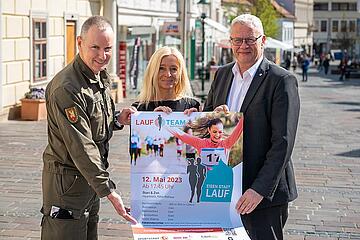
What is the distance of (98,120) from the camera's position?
3787mm

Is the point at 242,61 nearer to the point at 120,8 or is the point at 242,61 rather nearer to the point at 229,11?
the point at 120,8

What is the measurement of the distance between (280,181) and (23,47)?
1292 centimetres

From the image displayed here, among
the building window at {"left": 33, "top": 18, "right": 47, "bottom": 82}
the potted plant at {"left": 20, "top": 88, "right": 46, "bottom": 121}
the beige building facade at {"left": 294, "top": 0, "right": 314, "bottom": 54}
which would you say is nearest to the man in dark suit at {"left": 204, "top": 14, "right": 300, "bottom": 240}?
the potted plant at {"left": 20, "top": 88, "right": 46, "bottom": 121}

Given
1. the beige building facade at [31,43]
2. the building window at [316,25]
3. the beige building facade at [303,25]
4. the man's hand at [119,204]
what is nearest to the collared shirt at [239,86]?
the man's hand at [119,204]

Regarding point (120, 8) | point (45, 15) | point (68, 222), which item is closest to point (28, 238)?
point (68, 222)

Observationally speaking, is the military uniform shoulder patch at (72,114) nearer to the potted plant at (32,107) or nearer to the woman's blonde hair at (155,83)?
the woman's blonde hair at (155,83)

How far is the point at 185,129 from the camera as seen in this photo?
383 centimetres

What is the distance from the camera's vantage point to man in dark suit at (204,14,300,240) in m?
3.77

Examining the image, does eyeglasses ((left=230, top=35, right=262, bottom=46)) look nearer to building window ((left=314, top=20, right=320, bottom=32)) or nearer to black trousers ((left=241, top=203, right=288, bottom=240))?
black trousers ((left=241, top=203, right=288, bottom=240))

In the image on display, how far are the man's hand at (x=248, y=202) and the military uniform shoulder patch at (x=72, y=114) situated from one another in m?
1.02

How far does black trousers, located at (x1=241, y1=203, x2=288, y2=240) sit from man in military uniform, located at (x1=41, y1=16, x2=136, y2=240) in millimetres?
703

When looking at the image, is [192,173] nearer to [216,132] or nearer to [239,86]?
[216,132]

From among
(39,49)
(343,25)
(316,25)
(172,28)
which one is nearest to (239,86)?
(39,49)

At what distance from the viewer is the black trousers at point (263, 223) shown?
3.95 metres
